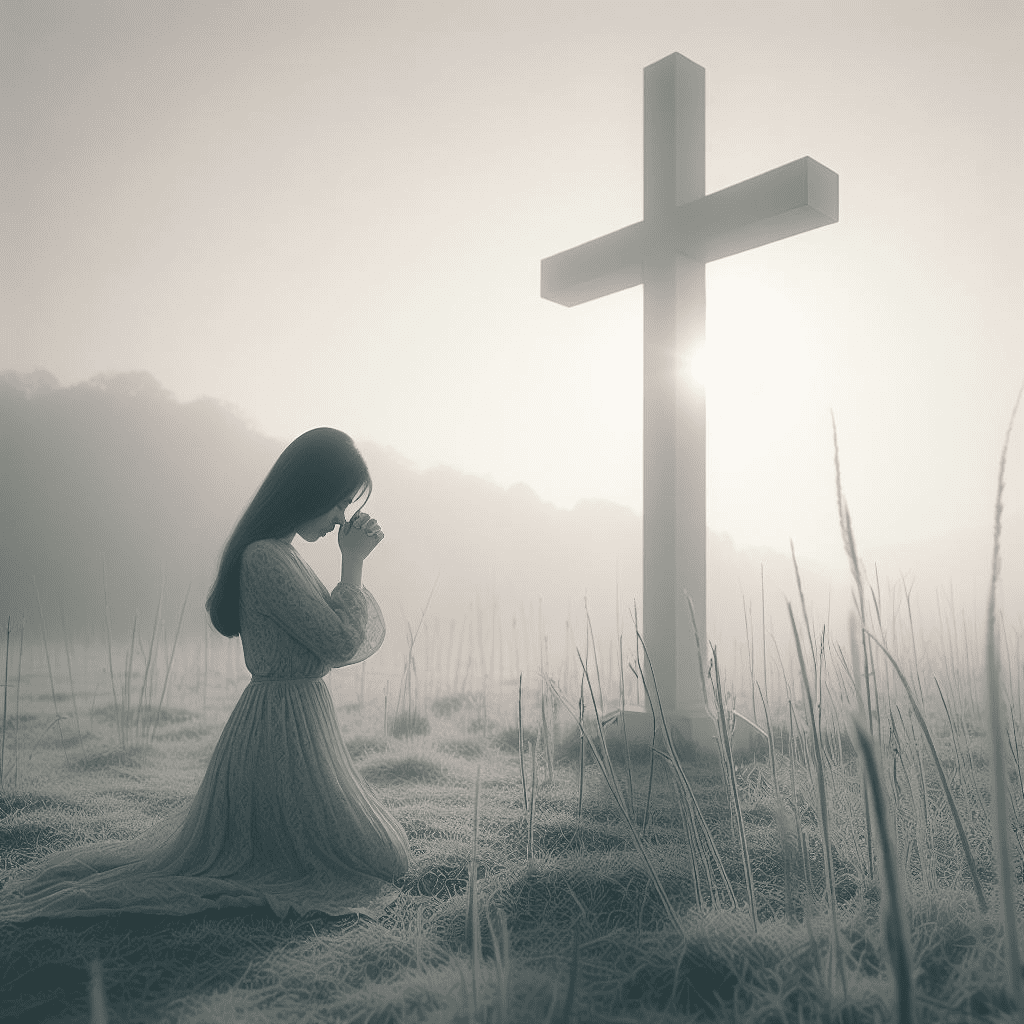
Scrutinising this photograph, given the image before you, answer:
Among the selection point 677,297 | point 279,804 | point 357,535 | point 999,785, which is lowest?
point 279,804

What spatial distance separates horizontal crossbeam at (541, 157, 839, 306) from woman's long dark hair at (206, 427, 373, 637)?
4.30 feet

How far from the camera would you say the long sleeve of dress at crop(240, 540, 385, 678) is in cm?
147

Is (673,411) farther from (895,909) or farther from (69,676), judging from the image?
(69,676)

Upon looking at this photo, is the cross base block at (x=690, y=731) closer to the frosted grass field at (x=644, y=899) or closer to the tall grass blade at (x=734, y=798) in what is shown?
the frosted grass field at (x=644, y=899)

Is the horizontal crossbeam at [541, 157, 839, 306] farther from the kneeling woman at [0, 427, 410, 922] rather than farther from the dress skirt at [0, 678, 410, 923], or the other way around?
the dress skirt at [0, 678, 410, 923]

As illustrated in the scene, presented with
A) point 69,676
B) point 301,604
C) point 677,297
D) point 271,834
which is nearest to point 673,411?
point 677,297

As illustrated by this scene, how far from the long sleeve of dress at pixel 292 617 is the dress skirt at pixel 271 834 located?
0.15ft

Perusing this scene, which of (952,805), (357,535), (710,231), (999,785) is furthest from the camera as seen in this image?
(710,231)

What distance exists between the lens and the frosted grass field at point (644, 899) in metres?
0.92

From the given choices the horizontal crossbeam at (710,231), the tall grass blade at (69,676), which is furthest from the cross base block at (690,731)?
A: the tall grass blade at (69,676)

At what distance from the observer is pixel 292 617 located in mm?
1471

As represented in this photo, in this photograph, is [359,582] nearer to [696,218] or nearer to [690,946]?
[690,946]

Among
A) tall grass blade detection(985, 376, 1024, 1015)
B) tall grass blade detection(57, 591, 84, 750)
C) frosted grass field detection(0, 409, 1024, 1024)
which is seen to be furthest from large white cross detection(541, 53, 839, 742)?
tall grass blade detection(57, 591, 84, 750)

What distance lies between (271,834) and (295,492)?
0.61 meters
